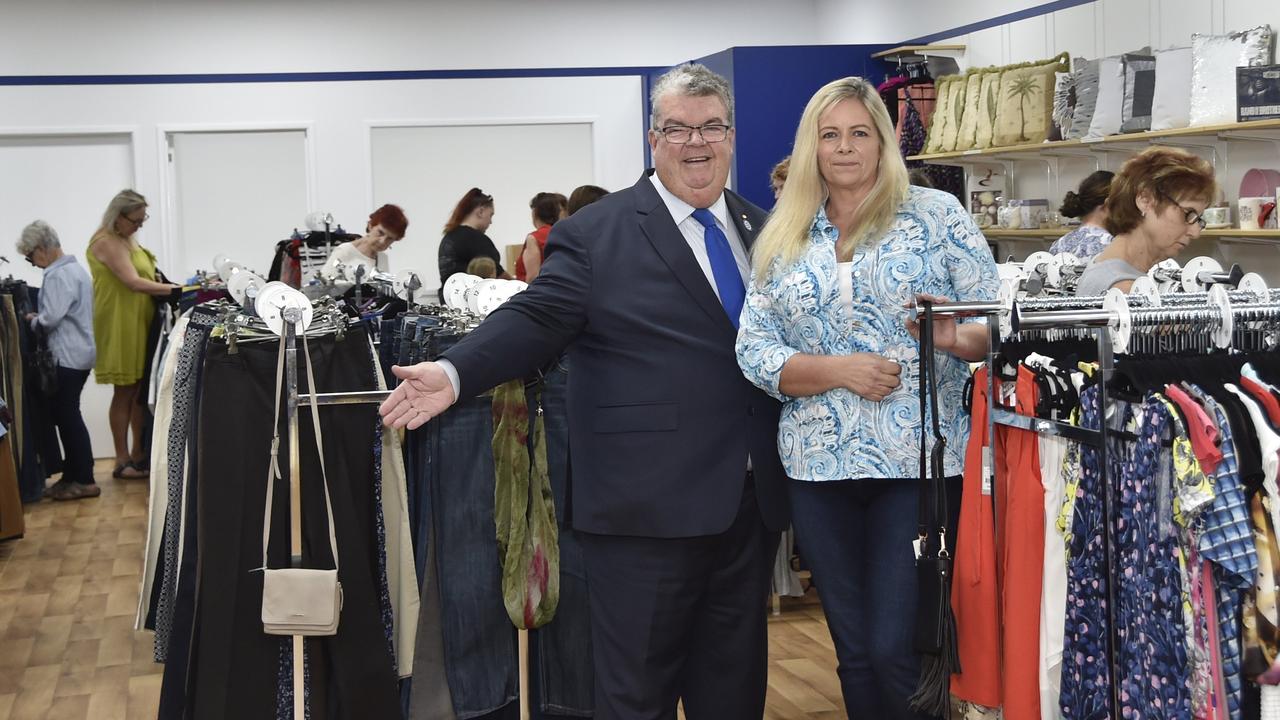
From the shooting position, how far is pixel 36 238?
7586mm

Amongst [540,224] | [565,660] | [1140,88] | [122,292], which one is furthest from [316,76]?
[565,660]

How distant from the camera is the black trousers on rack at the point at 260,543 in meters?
2.92

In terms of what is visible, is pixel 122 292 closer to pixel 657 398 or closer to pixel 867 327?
pixel 657 398

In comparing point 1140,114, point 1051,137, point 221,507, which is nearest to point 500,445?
point 221,507

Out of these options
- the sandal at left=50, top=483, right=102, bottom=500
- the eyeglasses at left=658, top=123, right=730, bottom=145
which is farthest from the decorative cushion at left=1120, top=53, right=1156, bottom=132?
the sandal at left=50, top=483, right=102, bottom=500

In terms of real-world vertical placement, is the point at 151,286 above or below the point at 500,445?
above

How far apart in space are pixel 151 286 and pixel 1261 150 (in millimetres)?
6160

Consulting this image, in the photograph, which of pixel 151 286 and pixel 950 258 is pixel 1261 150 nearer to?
pixel 950 258

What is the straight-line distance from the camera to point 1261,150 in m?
5.64

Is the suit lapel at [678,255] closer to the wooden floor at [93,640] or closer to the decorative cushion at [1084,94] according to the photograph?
the wooden floor at [93,640]

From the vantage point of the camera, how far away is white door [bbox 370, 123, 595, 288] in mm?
10133

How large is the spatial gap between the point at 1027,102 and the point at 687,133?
488 cm

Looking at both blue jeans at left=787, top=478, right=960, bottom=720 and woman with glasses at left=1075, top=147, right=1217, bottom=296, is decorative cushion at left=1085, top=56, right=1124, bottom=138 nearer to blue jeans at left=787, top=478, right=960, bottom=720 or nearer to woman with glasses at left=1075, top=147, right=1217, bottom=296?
woman with glasses at left=1075, top=147, right=1217, bottom=296

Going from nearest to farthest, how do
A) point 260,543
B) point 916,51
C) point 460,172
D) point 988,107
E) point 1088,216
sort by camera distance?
1. point 260,543
2. point 1088,216
3. point 988,107
4. point 916,51
5. point 460,172
